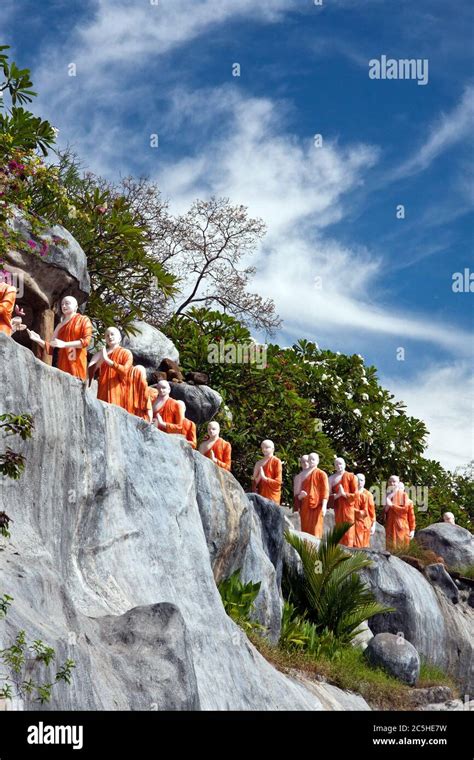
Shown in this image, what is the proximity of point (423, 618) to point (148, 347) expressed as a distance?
7.35m

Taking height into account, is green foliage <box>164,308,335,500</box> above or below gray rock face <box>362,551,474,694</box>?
above

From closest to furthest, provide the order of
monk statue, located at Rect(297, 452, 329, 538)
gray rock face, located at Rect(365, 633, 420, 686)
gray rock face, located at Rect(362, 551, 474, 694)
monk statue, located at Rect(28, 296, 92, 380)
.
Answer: monk statue, located at Rect(28, 296, 92, 380) < gray rock face, located at Rect(365, 633, 420, 686) < gray rock face, located at Rect(362, 551, 474, 694) < monk statue, located at Rect(297, 452, 329, 538)

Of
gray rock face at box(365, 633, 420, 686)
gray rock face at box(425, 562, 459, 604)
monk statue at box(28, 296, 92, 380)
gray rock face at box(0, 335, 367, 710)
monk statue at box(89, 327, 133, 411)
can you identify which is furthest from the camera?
gray rock face at box(425, 562, 459, 604)

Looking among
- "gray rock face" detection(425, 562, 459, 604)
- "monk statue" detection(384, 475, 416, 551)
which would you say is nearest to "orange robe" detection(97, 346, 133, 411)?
"gray rock face" detection(425, 562, 459, 604)

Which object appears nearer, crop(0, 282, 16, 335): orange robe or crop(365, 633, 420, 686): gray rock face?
crop(0, 282, 16, 335): orange robe

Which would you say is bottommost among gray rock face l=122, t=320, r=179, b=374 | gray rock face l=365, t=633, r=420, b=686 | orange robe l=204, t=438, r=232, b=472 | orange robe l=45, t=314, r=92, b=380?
gray rock face l=365, t=633, r=420, b=686

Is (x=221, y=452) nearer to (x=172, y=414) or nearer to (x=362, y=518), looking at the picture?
(x=172, y=414)

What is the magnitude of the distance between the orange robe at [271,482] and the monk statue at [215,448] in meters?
1.32

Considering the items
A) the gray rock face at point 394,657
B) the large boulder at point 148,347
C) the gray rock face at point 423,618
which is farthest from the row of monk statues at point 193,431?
the large boulder at point 148,347

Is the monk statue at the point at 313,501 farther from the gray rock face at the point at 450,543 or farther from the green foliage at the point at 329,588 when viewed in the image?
the gray rock face at the point at 450,543

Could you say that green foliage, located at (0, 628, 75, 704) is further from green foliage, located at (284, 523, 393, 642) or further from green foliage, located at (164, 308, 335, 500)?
green foliage, located at (164, 308, 335, 500)

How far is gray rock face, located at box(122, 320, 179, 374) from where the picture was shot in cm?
2034

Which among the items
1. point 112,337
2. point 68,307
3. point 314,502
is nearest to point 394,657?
point 314,502

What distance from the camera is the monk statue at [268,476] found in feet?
61.9
